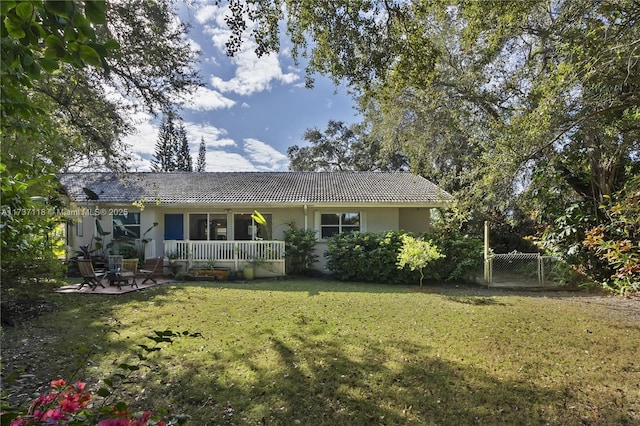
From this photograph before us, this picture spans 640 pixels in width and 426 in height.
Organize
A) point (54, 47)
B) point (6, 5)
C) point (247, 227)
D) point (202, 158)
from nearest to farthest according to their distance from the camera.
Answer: point (6, 5), point (54, 47), point (247, 227), point (202, 158)

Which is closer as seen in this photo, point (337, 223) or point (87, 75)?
point (87, 75)

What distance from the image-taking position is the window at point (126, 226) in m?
15.9

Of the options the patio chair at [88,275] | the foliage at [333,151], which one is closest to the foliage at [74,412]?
the patio chair at [88,275]

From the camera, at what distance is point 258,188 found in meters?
17.5

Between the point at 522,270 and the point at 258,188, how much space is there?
490 inches

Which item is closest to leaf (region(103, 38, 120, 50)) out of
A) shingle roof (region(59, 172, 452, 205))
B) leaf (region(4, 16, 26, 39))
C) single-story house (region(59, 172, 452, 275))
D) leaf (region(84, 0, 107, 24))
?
leaf (region(84, 0, 107, 24))

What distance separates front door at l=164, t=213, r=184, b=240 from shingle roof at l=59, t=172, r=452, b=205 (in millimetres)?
891

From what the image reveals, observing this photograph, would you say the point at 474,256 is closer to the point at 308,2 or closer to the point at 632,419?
the point at 632,419

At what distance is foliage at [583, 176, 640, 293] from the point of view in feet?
19.9

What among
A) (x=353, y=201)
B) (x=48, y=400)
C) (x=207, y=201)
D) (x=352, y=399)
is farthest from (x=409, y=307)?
(x=207, y=201)

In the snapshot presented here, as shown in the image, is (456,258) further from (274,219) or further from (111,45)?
(111,45)

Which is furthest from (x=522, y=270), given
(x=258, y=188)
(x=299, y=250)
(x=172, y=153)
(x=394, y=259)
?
(x=172, y=153)

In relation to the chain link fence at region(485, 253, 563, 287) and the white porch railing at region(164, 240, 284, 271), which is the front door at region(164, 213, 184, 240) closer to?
the white porch railing at region(164, 240, 284, 271)

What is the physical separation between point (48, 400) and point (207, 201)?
47.1ft
